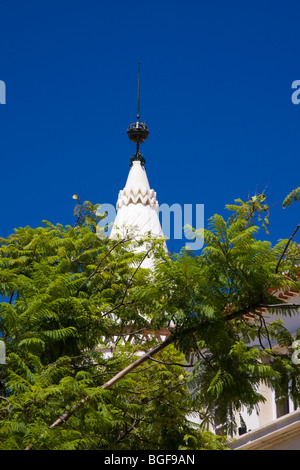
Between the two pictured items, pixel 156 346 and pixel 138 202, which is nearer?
pixel 156 346

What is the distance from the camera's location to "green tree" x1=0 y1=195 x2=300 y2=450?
14305 mm

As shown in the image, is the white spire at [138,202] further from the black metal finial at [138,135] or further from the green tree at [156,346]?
the green tree at [156,346]

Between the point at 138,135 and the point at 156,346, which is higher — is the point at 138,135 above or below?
above

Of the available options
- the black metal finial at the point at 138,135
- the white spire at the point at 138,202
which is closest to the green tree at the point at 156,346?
the white spire at the point at 138,202

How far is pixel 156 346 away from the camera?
53.1 ft

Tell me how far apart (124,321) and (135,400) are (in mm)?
1947

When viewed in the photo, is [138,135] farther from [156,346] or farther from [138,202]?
[156,346]

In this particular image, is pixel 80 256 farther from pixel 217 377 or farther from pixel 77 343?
pixel 217 377

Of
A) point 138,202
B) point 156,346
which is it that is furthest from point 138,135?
point 156,346

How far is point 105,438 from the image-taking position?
17766 mm

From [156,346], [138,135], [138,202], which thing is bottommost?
[156,346]

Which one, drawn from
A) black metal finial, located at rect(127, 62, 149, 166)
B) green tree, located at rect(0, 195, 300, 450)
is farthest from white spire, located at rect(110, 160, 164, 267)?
green tree, located at rect(0, 195, 300, 450)

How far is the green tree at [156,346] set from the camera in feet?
46.9
